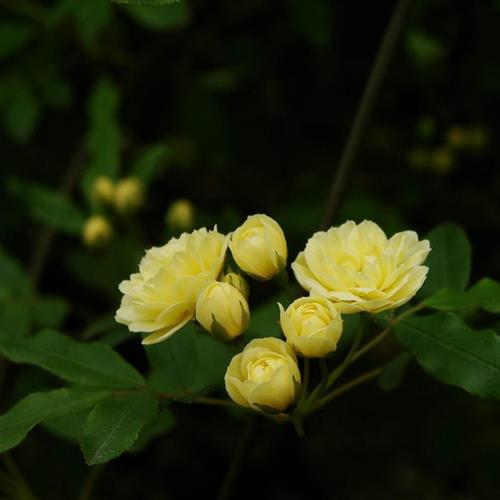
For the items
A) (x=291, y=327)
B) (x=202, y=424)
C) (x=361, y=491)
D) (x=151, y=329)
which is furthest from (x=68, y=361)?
(x=361, y=491)

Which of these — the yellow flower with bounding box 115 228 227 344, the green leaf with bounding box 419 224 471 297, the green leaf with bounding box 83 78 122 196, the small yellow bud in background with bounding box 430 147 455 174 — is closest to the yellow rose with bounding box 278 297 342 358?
the yellow flower with bounding box 115 228 227 344

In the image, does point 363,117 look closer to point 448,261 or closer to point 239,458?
point 448,261

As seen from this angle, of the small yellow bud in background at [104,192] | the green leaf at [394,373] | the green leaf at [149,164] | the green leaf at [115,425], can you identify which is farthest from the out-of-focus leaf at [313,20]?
the green leaf at [115,425]

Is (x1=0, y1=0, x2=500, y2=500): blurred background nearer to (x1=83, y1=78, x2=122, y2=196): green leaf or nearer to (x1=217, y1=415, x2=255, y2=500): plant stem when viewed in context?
(x1=83, y1=78, x2=122, y2=196): green leaf

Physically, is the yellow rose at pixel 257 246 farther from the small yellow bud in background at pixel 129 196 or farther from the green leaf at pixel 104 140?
the green leaf at pixel 104 140

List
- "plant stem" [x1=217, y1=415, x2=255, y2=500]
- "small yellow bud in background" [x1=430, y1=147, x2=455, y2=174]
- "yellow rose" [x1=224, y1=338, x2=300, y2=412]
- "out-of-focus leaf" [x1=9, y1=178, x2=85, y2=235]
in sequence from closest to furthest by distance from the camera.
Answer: "yellow rose" [x1=224, y1=338, x2=300, y2=412] → "plant stem" [x1=217, y1=415, x2=255, y2=500] → "out-of-focus leaf" [x1=9, y1=178, x2=85, y2=235] → "small yellow bud in background" [x1=430, y1=147, x2=455, y2=174]

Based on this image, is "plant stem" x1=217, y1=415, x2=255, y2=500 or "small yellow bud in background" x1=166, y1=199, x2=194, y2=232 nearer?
"plant stem" x1=217, y1=415, x2=255, y2=500
